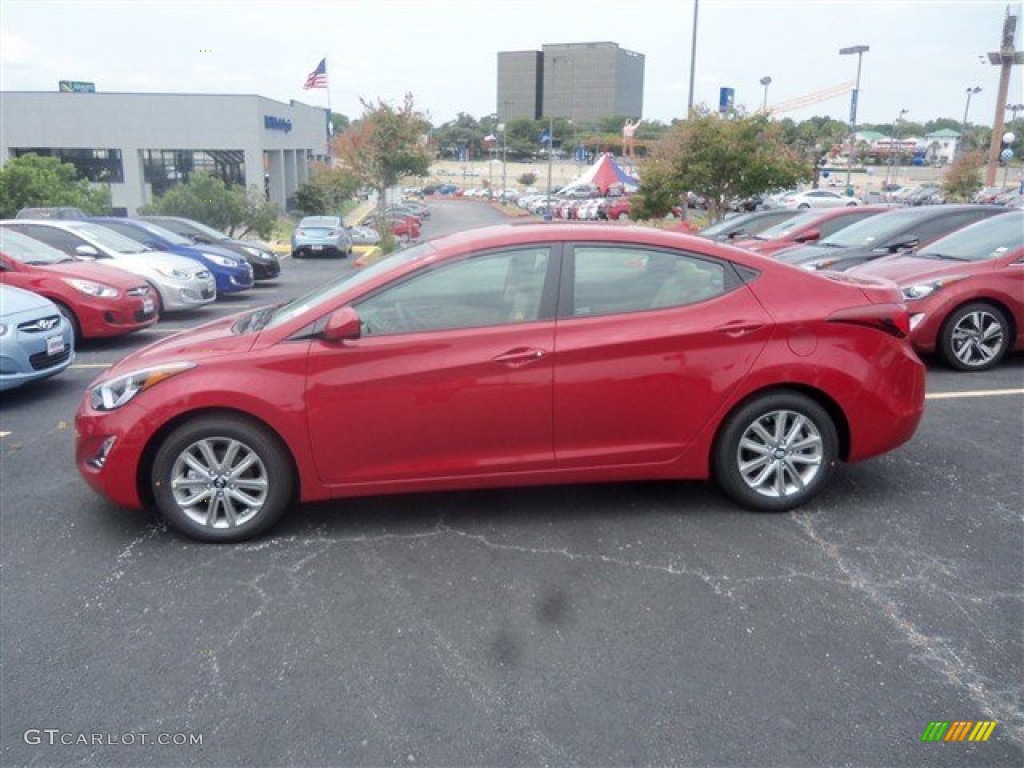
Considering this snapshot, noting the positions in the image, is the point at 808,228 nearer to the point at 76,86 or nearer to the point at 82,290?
the point at 82,290

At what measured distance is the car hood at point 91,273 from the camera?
30.3 ft

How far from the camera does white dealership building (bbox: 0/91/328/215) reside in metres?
50.2

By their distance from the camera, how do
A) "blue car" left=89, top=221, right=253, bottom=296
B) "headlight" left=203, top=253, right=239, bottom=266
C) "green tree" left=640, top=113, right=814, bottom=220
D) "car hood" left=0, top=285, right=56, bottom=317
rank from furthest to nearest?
1. "green tree" left=640, top=113, right=814, bottom=220
2. "headlight" left=203, top=253, right=239, bottom=266
3. "blue car" left=89, top=221, right=253, bottom=296
4. "car hood" left=0, top=285, right=56, bottom=317

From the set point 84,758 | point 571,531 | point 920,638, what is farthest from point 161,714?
point 920,638

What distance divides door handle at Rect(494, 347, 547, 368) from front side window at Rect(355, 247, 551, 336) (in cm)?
17

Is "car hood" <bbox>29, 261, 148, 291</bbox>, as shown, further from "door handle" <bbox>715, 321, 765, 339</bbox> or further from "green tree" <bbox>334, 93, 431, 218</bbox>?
"green tree" <bbox>334, 93, 431, 218</bbox>

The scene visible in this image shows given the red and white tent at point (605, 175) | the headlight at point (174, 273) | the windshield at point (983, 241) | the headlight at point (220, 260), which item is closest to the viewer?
the windshield at point (983, 241)

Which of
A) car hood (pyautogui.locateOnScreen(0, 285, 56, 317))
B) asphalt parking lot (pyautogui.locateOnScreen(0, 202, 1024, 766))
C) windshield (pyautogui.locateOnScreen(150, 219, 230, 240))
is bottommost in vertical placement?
asphalt parking lot (pyautogui.locateOnScreen(0, 202, 1024, 766))

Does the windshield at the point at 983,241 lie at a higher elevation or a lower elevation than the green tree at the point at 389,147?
lower

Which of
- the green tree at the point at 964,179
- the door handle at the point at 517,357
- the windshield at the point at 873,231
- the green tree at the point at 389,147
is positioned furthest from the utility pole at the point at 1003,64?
the door handle at the point at 517,357

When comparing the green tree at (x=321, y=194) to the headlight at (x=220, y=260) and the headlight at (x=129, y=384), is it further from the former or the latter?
the headlight at (x=129, y=384)

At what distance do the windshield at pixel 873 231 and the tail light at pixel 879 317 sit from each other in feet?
19.7

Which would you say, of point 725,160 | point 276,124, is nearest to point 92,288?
point 725,160
